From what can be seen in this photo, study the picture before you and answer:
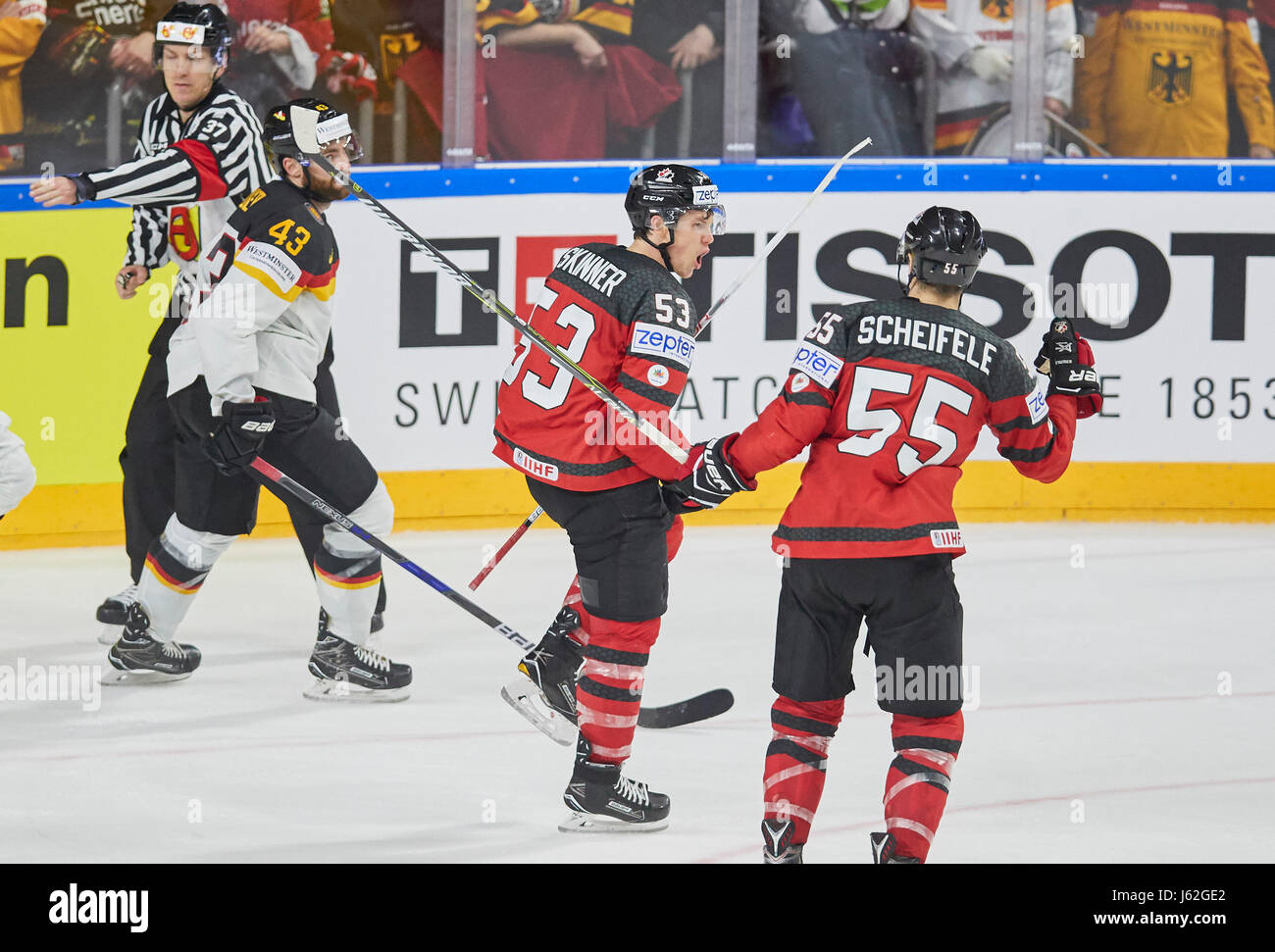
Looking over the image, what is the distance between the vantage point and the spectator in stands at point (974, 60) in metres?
6.80

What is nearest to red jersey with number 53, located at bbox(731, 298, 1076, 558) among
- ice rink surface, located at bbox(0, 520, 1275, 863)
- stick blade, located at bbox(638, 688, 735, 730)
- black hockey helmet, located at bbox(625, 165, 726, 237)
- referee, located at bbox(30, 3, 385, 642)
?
black hockey helmet, located at bbox(625, 165, 726, 237)

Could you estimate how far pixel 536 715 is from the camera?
404cm

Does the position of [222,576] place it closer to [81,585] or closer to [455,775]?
[81,585]

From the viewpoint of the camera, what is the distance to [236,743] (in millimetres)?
4141

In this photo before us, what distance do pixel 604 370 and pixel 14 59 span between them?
3677mm

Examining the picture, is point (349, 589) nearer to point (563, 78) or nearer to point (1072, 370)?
point (1072, 370)

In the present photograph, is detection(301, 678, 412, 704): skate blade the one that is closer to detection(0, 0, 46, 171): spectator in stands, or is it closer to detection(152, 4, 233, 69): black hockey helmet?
→ detection(152, 4, 233, 69): black hockey helmet

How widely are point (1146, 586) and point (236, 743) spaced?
9.87ft

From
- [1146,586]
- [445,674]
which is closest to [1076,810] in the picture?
[445,674]

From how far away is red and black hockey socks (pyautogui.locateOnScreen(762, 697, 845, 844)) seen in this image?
311 centimetres

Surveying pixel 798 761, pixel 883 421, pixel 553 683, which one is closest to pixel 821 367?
pixel 883 421

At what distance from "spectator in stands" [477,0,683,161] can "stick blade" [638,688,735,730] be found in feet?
9.61

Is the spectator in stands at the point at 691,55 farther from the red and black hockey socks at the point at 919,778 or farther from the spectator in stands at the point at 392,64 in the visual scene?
the red and black hockey socks at the point at 919,778
